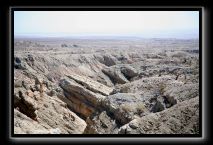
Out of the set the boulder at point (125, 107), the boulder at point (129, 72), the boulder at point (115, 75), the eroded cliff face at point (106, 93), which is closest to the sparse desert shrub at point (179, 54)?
the eroded cliff face at point (106, 93)

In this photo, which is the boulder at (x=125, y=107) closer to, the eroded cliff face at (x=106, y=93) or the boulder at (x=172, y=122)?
the eroded cliff face at (x=106, y=93)

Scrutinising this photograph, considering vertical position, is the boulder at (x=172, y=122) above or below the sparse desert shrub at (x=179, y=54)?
below

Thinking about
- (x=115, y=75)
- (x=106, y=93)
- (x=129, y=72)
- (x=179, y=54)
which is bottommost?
(x=106, y=93)

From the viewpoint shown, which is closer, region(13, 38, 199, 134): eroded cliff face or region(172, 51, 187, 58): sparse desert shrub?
region(13, 38, 199, 134): eroded cliff face

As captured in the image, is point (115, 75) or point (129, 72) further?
point (115, 75)

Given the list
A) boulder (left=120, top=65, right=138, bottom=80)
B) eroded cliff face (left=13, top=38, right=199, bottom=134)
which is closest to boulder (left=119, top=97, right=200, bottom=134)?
eroded cliff face (left=13, top=38, right=199, bottom=134)

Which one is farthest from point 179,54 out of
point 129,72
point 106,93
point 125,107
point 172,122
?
point 172,122

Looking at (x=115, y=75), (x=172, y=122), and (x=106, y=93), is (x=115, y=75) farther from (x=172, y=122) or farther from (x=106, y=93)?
(x=172, y=122)

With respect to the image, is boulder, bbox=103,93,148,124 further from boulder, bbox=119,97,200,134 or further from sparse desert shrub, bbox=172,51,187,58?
sparse desert shrub, bbox=172,51,187,58

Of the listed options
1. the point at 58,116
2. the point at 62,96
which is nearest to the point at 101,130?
the point at 58,116
